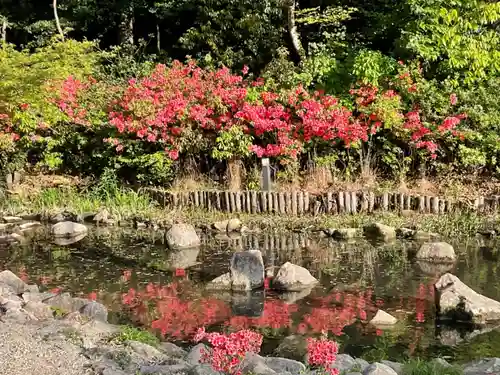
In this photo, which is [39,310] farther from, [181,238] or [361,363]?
[181,238]

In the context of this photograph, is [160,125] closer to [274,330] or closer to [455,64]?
[455,64]

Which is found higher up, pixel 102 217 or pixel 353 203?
pixel 353 203

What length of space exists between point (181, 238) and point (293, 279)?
2986 mm

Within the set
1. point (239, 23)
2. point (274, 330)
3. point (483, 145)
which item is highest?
point (239, 23)

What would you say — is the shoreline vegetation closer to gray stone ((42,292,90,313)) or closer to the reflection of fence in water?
the reflection of fence in water

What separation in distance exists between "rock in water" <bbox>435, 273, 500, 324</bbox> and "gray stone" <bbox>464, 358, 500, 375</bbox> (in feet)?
4.36

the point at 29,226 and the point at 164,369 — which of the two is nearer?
the point at 164,369

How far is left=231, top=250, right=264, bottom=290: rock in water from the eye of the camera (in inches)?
333

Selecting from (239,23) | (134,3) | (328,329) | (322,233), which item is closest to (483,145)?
(322,233)

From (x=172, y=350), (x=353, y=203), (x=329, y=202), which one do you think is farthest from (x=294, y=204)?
(x=172, y=350)

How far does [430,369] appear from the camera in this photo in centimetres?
509

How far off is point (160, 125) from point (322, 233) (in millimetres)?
4239

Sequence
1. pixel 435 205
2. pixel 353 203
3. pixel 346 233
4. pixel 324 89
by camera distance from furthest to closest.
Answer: pixel 324 89
pixel 353 203
pixel 435 205
pixel 346 233

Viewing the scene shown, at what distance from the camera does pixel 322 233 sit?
11.3m
